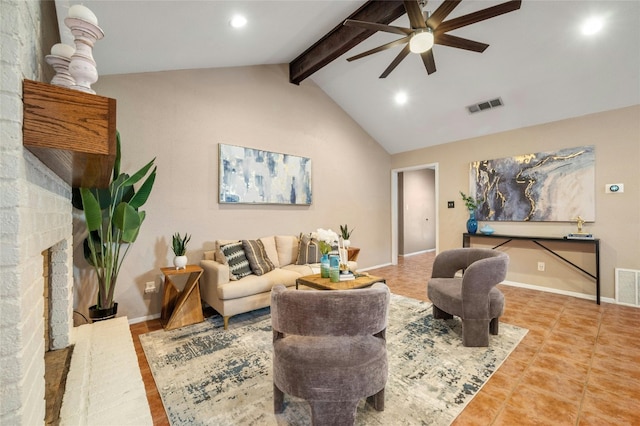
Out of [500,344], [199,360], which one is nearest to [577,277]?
[500,344]

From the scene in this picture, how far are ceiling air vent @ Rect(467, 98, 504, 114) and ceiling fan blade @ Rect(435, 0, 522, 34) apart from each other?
2.27 meters

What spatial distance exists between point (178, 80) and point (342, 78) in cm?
→ 255

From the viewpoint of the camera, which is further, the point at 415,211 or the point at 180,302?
the point at 415,211

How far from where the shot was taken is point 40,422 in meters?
1.01

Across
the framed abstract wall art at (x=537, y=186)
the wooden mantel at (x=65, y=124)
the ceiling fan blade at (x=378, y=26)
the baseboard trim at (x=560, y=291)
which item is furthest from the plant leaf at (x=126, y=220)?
the baseboard trim at (x=560, y=291)

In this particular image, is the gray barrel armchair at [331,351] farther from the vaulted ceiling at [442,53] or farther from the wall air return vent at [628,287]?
the wall air return vent at [628,287]

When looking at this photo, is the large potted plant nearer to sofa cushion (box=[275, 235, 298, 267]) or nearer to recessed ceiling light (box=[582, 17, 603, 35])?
sofa cushion (box=[275, 235, 298, 267])

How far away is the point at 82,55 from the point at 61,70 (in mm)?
167

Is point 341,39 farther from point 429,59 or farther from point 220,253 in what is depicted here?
point 220,253

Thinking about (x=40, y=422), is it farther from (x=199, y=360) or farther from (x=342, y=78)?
(x=342, y=78)

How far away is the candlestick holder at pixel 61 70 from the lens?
1137 millimetres

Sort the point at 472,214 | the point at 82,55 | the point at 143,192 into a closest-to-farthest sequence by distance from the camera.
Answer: the point at 82,55 < the point at 143,192 < the point at 472,214

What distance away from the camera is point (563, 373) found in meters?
2.06

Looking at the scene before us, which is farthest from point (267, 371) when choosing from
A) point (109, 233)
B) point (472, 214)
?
point (472, 214)
